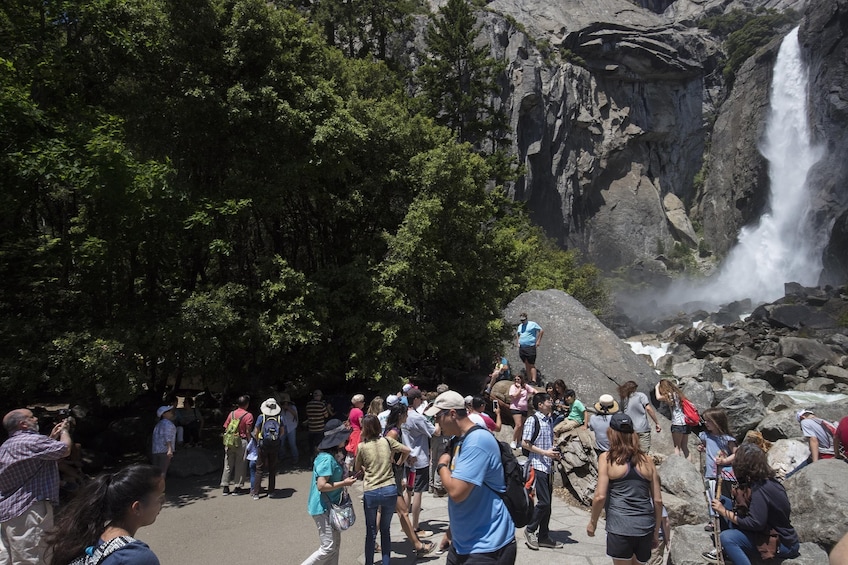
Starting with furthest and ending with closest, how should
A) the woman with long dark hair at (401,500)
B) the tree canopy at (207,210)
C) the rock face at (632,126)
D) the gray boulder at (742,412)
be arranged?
the rock face at (632,126)
the gray boulder at (742,412)
the tree canopy at (207,210)
the woman with long dark hair at (401,500)

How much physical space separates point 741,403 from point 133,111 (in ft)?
50.8

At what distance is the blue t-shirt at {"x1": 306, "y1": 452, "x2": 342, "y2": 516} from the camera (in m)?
4.91

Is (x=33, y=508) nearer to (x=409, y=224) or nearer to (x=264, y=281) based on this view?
(x=264, y=281)

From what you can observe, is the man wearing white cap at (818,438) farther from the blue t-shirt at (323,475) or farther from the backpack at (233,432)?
the backpack at (233,432)

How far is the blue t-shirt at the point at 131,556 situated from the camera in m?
2.30

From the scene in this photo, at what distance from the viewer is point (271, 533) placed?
707 cm

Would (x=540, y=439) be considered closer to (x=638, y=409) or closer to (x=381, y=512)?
(x=381, y=512)

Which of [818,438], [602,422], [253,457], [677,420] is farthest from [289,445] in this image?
[818,438]

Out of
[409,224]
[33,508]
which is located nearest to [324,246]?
[409,224]

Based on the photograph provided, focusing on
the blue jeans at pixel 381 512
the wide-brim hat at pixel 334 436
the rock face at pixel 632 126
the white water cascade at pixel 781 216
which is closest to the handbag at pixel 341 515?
the blue jeans at pixel 381 512

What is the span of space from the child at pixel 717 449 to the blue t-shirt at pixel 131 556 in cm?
523

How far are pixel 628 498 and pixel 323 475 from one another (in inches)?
103

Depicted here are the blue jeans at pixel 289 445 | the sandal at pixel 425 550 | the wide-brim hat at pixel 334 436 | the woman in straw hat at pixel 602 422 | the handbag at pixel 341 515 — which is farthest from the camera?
the blue jeans at pixel 289 445

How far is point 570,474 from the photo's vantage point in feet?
27.9
